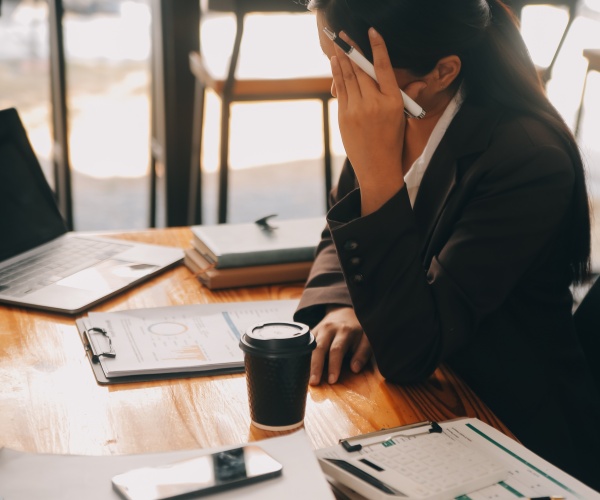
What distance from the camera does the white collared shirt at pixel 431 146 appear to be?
1270 millimetres

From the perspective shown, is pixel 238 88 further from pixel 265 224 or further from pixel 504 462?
pixel 504 462

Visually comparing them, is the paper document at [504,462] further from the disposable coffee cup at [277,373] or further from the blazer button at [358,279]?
the blazer button at [358,279]

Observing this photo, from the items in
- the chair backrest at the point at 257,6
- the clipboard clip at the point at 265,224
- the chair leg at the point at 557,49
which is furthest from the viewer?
the chair leg at the point at 557,49

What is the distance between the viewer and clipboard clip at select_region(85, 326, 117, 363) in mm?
1069

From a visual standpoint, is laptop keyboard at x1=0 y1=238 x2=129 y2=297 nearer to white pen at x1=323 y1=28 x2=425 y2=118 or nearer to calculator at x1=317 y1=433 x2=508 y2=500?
white pen at x1=323 y1=28 x2=425 y2=118

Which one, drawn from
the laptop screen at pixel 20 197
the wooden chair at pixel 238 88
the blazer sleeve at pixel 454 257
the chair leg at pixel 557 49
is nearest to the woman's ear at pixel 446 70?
the blazer sleeve at pixel 454 257

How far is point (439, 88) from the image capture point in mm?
1231

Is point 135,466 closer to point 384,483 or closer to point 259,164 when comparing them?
point 384,483

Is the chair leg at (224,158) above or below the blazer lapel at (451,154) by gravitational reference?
below

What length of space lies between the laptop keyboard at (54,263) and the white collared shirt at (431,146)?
0.55 metres

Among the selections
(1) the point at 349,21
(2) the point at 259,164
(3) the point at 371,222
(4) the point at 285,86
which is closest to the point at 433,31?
(1) the point at 349,21

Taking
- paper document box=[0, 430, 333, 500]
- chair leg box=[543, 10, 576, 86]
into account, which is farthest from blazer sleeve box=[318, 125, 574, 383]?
chair leg box=[543, 10, 576, 86]

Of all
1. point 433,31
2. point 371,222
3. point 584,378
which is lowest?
point 584,378

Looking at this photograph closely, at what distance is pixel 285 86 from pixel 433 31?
1.58 m
